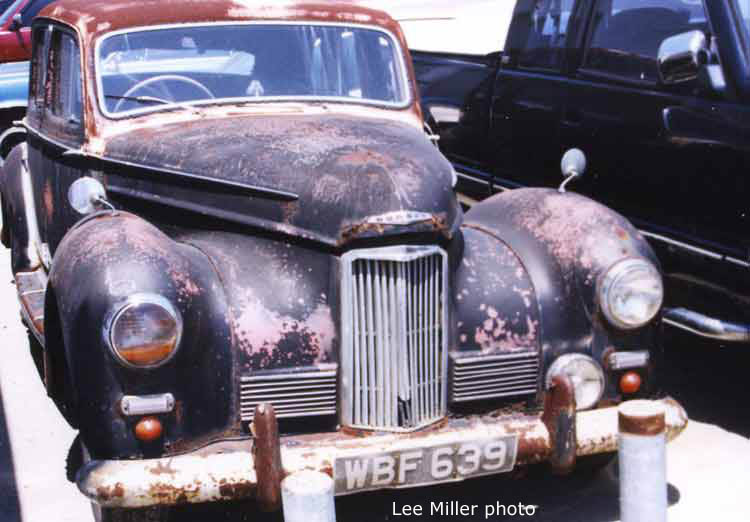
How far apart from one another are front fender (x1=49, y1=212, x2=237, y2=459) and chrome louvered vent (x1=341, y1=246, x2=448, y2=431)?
407mm

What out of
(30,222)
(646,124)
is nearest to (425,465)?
(646,124)

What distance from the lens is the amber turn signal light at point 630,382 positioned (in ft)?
12.7

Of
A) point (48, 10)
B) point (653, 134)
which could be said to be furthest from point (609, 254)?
point (48, 10)

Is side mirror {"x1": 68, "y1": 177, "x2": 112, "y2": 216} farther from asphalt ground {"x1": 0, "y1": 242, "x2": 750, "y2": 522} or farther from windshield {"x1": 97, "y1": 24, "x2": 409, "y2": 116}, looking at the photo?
asphalt ground {"x1": 0, "y1": 242, "x2": 750, "y2": 522}

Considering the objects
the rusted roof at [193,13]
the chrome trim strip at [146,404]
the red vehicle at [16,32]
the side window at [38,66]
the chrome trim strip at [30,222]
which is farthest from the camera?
the red vehicle at [16,32]

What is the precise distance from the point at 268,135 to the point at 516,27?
2.52 meters

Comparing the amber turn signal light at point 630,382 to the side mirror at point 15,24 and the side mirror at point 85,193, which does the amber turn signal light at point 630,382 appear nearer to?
the side mirror at point 85,193

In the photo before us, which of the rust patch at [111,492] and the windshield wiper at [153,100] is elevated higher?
the windshield wiper at [153,100]

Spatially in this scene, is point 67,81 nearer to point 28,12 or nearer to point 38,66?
point 38,66

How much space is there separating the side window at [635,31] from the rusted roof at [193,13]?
1.08 meters

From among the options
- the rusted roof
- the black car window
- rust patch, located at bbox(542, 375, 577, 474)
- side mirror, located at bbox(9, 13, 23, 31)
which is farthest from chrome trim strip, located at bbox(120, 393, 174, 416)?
the black car window

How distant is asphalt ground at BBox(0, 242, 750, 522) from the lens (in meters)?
4.11

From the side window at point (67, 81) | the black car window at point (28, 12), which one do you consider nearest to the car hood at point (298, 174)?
the side window at point (67, 81)

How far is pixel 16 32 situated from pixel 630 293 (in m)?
9.23
